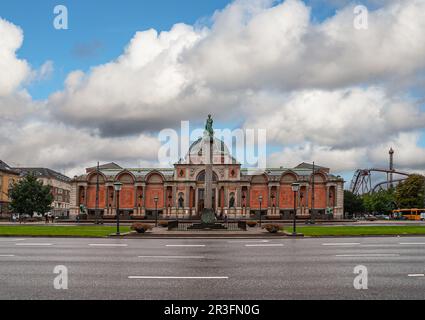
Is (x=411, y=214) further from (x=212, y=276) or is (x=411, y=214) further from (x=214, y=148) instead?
(x=212, y=276)

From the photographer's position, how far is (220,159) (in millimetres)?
108812

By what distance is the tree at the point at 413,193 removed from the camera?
110 meters

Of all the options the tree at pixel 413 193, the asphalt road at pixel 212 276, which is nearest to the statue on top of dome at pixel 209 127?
the asphalt road at pixel 212 276

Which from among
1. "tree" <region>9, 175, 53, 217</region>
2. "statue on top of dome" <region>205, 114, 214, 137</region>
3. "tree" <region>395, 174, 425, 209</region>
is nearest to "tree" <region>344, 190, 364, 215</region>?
"tree" <region>395, 174, 425, 209</region>

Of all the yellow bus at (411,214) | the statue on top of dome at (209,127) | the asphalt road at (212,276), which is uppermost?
the statue on top of dome at (209,127)

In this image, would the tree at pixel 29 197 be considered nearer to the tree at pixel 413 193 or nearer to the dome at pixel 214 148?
the dome at pixel 214 148

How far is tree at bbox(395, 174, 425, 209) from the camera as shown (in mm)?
110438

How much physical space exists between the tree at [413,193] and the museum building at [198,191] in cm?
2128

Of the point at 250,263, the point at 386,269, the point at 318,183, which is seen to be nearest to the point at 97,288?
the point at 250,263

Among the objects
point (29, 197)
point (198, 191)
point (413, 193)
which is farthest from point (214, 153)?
point (413, 193)

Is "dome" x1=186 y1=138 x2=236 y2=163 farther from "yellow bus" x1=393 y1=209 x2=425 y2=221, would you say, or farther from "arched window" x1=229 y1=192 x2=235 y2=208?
"yellow bus" x1=393 y1=209 x2=425 y2=221

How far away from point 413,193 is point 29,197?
8420cm
